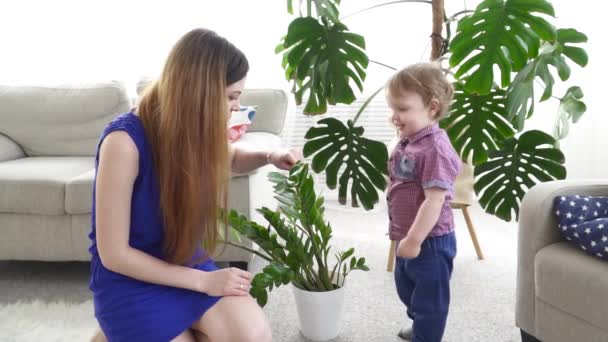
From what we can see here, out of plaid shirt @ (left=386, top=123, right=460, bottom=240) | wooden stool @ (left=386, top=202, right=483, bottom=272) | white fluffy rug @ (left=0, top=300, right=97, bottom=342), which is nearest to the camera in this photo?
plaid shirt @ (left=386, top=123, right=460, bottom=240)

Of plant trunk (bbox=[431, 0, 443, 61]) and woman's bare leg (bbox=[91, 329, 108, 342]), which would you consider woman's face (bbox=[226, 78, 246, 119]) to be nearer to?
woman's bare leg (bbox=[91, 329, 108, 342])

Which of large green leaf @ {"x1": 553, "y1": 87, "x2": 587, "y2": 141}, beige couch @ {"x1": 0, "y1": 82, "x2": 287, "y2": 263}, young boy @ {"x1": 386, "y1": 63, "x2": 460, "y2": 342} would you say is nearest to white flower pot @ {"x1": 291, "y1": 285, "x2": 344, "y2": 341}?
young boy @ {"x1": 386, "y1": 63, "x2": 460, "y2": 342}

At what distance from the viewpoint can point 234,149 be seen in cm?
147

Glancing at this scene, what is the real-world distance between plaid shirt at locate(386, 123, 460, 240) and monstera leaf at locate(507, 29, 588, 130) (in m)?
0.21

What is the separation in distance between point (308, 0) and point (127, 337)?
103cm

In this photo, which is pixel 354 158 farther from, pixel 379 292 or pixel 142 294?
pixel 142 294

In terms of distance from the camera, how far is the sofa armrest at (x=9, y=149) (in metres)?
2.45

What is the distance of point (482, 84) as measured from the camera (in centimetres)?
131

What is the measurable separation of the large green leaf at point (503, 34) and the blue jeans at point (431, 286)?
0.44m

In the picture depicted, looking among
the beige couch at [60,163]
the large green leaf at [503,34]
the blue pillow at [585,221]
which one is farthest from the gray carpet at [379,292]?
the large green leaf at [503,34]

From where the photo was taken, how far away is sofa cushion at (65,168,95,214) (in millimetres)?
1957

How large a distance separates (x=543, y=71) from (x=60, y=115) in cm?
217

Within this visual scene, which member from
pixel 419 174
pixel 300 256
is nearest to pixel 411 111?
pixel 419 174

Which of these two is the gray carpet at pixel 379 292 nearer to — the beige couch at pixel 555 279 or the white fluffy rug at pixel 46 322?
the white fluffy rug at pixel 46 322
